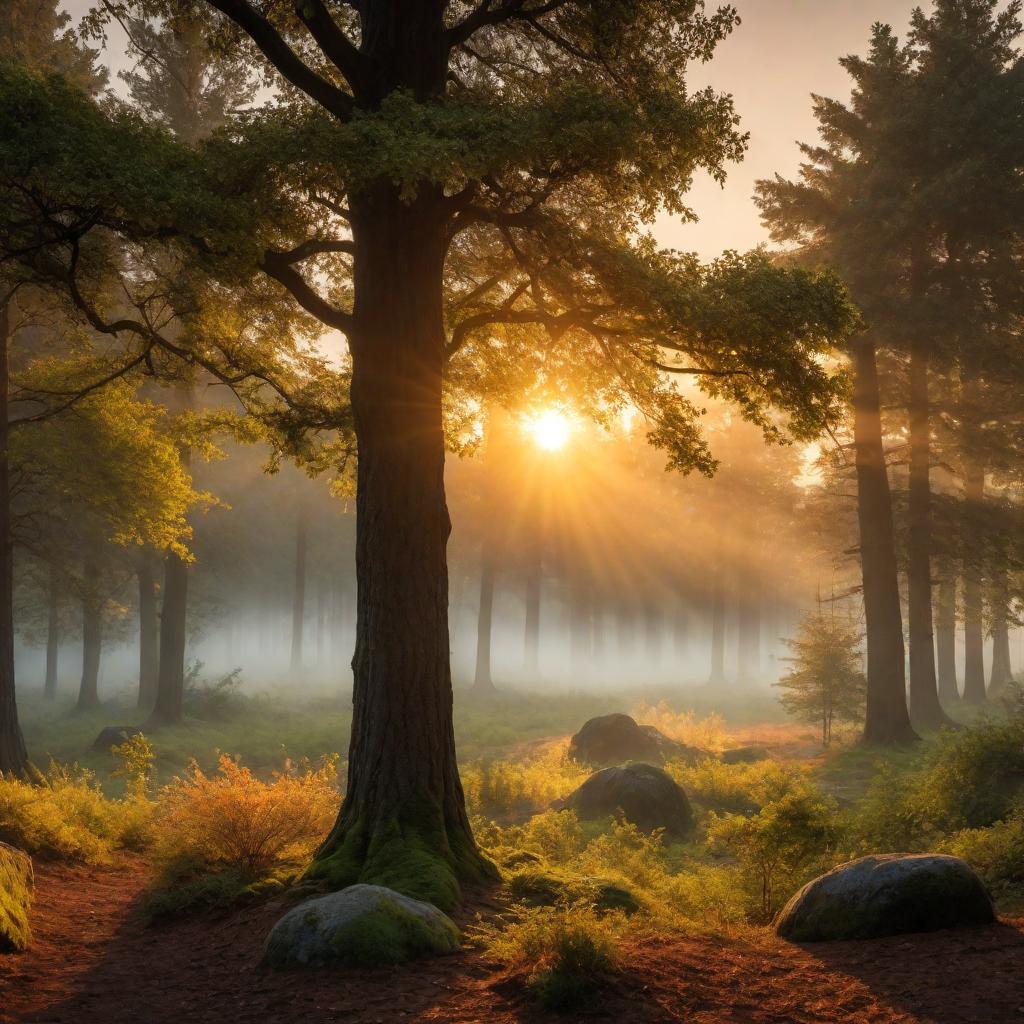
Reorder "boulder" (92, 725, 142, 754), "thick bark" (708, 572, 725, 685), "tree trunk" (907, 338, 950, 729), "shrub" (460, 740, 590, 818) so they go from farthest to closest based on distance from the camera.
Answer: "thick bark" (708, 572, 725, 685), "boulder" (92, 725, 142, 754), "tree trunk" (907, 338, 950, 729), "shrub" (460, 740, 590, 818)

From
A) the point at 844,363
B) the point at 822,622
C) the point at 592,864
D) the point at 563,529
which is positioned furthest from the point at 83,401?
the point at 563,529

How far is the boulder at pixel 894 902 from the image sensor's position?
6344 millimetres

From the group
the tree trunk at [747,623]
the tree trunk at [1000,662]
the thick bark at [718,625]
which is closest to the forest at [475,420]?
the tree trunk at [1000,662]

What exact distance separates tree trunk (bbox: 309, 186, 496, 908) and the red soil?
5.28 feet

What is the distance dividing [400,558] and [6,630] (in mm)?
9050

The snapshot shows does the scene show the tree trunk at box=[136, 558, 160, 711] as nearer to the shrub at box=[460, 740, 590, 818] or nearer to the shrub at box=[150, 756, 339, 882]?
the shrub at box=[460, 740, 590, 818]

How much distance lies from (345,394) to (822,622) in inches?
655

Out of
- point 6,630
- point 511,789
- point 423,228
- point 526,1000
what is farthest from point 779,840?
point 6,630

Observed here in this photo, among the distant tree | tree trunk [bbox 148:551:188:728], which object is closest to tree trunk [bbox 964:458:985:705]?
the distant tree

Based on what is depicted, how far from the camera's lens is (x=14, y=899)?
6984 mm

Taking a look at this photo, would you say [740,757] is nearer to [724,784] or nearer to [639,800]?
[724,784]

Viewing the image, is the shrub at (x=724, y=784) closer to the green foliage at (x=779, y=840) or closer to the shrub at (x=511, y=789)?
the shrub at (x=511, y=789)

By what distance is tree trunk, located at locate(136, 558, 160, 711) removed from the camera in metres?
27.8

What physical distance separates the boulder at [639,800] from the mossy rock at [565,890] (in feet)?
16.8
